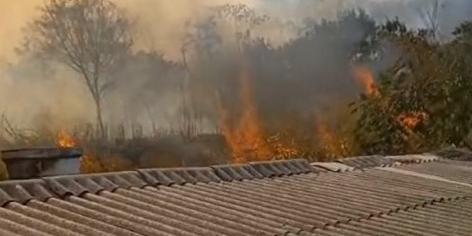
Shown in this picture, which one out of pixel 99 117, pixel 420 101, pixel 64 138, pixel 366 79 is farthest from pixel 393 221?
pixel 366 79

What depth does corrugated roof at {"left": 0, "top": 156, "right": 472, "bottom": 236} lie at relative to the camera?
3.63 meters

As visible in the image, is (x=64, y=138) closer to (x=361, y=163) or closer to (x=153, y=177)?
(x=361, y=163)

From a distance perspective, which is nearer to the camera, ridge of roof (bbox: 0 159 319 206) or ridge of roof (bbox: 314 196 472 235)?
ridge of roof (bbox: 0 159 319 206)

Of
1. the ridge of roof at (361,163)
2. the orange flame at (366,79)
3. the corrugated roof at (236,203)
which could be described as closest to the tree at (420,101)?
the orange flame at (366,79)

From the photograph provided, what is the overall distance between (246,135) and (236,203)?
1413 centimetres

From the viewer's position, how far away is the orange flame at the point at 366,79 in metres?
18.3

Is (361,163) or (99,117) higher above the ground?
(99,117)

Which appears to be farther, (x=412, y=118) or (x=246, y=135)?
(x=246, y=135)

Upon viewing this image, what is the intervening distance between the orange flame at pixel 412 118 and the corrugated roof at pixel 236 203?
1030cm

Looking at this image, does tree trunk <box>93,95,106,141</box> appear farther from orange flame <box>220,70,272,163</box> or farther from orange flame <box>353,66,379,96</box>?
orange flame <box>353,66,379,96</box>

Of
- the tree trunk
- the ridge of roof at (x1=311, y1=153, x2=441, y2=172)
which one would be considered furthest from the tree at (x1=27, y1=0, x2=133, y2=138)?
the ridge of roof at (x1=311, y1=153, x2=441, y2=172)

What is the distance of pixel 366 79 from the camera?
20.4 m

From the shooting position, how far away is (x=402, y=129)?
17234 millimetres

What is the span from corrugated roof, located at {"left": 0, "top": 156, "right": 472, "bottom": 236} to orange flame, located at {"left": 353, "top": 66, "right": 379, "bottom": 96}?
11.4m
